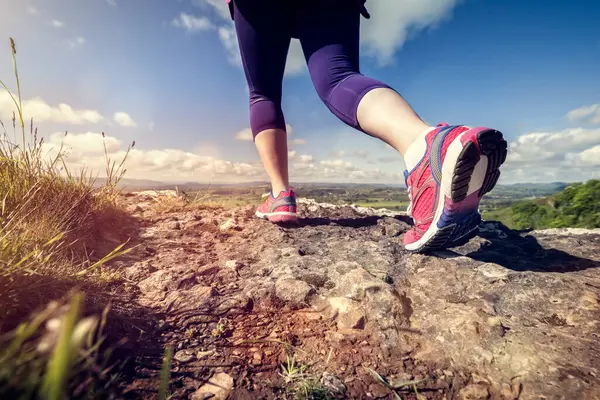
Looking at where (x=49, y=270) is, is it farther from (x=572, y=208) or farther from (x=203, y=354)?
(x=572, y=208)

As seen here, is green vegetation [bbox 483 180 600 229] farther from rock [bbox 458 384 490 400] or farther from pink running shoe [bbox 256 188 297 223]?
rock [bbox 458 384 490 400]

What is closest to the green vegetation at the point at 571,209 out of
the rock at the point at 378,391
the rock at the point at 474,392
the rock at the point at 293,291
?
the rock at the point at 293,291

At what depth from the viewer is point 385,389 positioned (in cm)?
88

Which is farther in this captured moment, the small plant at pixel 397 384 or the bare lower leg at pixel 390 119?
the bare lower leg at pixel 390 119

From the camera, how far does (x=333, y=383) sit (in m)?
0.88

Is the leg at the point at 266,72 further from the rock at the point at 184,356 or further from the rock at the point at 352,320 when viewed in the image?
the rock at the point at 184,356

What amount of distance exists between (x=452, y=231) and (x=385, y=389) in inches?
32.2

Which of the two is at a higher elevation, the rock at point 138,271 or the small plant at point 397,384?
the rock at point 138,271

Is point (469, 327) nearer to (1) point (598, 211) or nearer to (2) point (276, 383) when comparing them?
(2) point (276, 383)

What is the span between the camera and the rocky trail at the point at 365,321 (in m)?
0.88

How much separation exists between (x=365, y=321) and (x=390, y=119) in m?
0.91

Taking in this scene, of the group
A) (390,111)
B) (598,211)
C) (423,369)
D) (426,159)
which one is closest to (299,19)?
(390,111)

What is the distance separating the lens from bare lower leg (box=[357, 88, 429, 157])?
58.7 inches

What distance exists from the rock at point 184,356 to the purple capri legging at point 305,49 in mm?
1270
